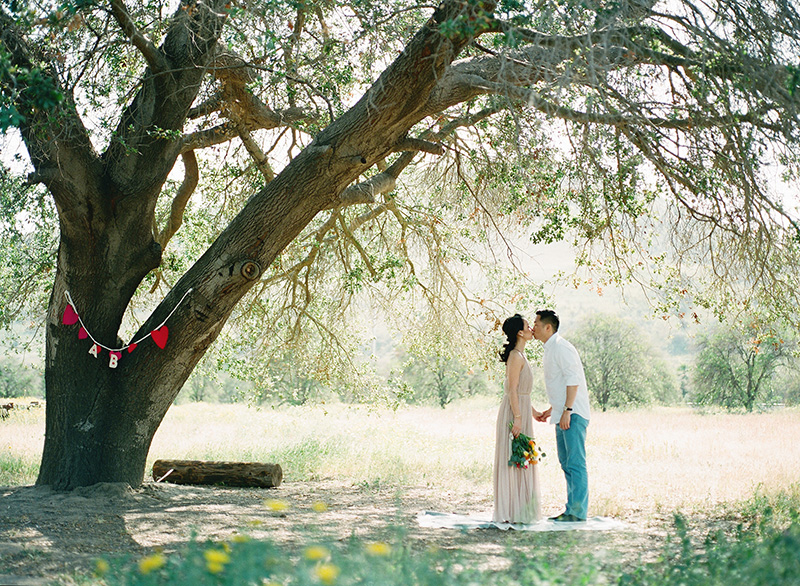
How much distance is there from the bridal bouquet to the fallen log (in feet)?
11.6

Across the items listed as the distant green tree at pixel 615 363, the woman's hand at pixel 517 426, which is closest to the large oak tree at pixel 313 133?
the woman's hand at pixel 517 426

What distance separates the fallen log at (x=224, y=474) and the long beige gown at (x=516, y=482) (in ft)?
10.9

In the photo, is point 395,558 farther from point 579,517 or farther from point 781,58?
point 781,58

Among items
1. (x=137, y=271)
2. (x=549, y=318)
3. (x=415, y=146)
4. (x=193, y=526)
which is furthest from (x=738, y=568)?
(x=137, y=271)

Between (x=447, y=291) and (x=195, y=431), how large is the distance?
940 centimetres

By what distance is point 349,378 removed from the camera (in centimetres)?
1165

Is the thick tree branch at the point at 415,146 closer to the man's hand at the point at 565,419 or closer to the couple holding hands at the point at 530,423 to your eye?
the couple holding hands at the point at 530,423

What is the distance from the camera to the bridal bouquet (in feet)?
21.9

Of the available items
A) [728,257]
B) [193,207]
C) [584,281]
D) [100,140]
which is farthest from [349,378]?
[728,257]

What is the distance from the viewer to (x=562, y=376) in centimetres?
678

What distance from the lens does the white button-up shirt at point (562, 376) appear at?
6.73 meters

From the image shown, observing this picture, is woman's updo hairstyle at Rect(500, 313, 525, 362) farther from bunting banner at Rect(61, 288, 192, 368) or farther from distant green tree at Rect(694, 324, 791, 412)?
distant green tree at Rect(694, 324, 791, 412)

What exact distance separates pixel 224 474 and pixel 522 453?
4.13 metres

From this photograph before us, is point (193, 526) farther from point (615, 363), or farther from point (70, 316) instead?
point (615, 363)
